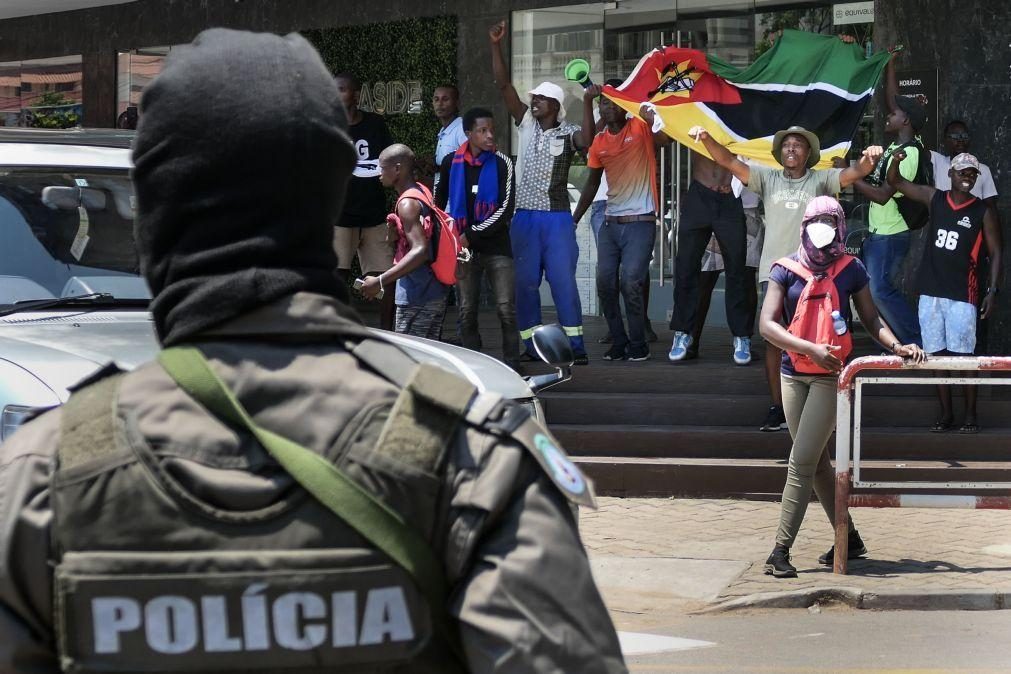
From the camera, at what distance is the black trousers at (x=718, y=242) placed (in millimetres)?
11102

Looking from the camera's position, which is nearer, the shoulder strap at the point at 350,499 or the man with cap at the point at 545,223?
the shoulder strap at the point at 350,499

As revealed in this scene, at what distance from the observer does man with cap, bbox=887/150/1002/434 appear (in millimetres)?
10297

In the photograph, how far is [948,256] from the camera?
10.3 m

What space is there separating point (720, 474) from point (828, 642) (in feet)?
11.0

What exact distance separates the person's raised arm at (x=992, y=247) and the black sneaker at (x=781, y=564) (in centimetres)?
369

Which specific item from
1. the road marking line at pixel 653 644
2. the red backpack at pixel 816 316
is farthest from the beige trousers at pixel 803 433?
the road marking line at pixel 653 644

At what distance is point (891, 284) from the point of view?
36.3 ft

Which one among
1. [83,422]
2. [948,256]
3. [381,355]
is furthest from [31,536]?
[948,256]

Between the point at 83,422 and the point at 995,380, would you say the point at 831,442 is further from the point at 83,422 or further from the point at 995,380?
the point at 83,422

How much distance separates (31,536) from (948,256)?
9408 mm

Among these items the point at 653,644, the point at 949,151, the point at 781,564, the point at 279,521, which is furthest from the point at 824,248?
the point at 279,521

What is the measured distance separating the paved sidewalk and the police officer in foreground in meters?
5.84

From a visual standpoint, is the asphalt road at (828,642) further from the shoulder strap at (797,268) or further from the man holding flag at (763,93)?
the man holding flag at (763,93)

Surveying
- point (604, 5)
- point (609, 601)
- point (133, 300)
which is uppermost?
point (604, 5)
